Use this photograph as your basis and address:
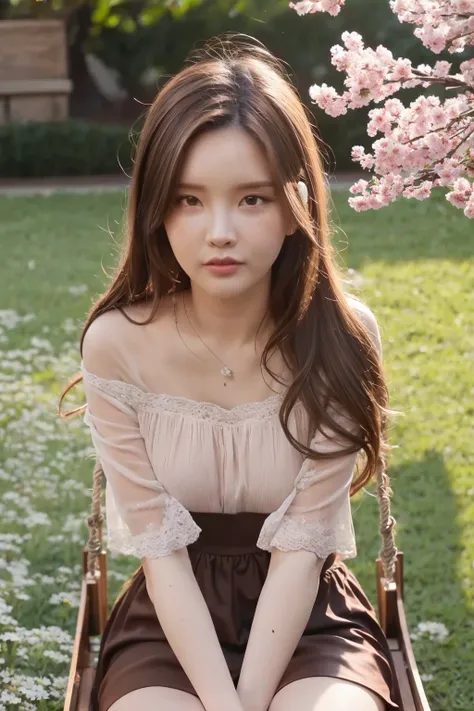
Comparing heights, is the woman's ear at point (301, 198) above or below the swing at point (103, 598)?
above

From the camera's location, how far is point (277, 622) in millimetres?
2436

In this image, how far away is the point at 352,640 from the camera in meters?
2.57

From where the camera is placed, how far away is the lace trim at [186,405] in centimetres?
256

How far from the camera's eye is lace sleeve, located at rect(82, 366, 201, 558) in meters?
2.49

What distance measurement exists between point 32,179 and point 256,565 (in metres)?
10.8

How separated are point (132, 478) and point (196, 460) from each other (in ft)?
0.47

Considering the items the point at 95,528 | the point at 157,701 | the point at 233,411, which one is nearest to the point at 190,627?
the point at 157,701

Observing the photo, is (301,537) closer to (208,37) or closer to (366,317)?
(366,317)

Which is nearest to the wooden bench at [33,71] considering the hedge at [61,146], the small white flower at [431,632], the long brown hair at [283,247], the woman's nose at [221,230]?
the hedge at [61,146]

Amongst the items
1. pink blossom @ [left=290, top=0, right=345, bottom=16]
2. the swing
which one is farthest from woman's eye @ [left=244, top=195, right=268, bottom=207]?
the swing

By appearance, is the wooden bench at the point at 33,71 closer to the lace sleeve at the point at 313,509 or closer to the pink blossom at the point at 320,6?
the pink blossom at the point at 320,6

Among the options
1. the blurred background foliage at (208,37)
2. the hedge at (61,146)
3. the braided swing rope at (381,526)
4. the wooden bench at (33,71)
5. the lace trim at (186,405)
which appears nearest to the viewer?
the lace trim at (186,405)

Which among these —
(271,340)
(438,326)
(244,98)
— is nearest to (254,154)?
(244,98)

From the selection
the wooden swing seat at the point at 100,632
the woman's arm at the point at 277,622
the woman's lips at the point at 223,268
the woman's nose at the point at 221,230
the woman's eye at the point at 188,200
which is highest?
the woman's eye at the point at 188,200
